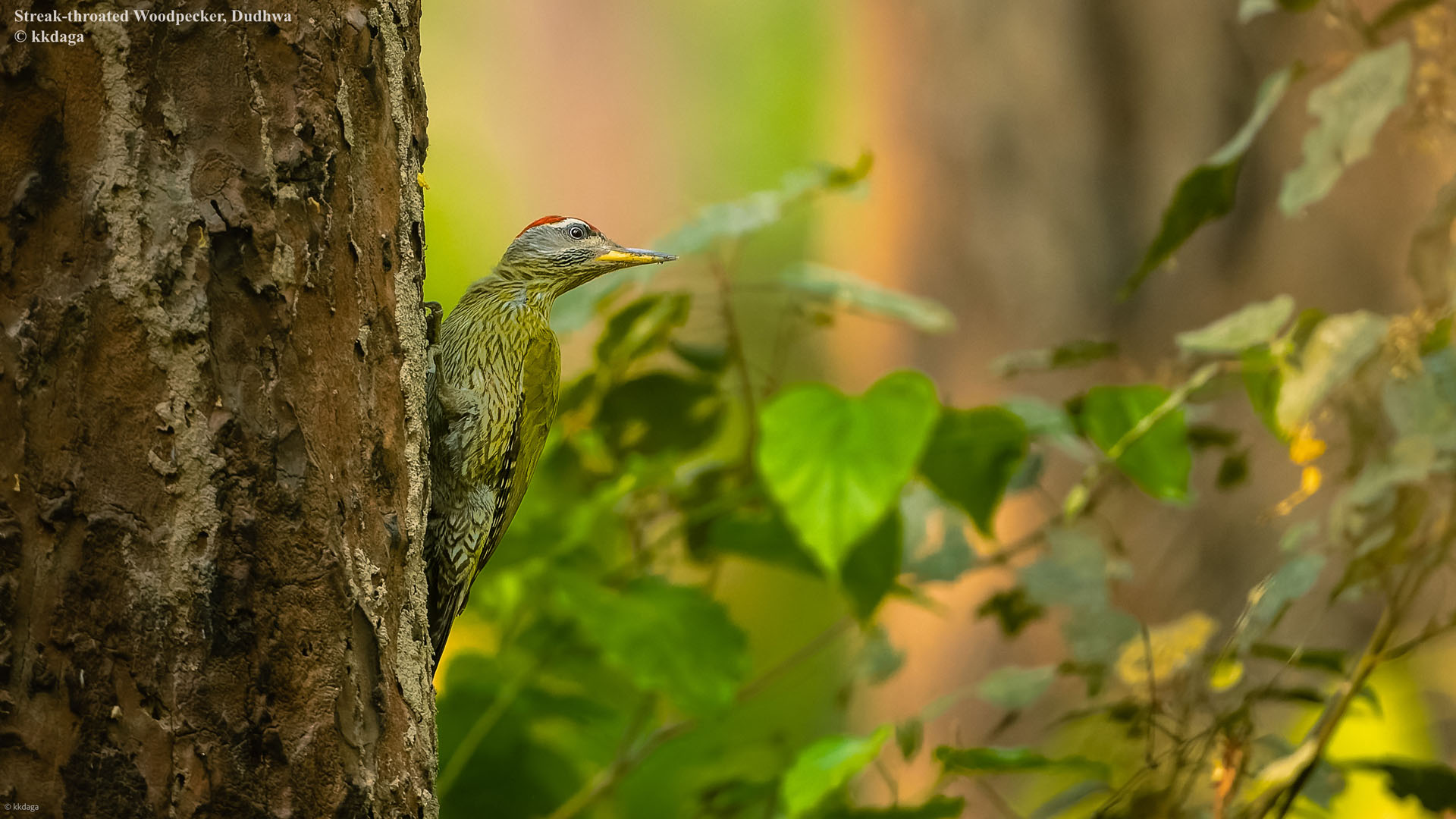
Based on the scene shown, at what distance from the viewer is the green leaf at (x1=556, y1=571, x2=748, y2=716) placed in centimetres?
158

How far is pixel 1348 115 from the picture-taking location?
119 centimetres

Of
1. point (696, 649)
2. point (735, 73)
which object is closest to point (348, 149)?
point (696, 649)

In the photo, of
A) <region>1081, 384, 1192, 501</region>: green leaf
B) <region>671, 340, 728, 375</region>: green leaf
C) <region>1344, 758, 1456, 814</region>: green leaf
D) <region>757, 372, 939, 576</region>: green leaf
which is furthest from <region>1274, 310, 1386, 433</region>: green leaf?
<region>671, 340, 728, 375</region>: green leaf

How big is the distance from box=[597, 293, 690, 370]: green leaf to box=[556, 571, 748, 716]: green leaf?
1.21 ft

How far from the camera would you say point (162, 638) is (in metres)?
0.73

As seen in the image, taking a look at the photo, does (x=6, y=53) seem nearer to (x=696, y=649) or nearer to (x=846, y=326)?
(x=696, y=649)

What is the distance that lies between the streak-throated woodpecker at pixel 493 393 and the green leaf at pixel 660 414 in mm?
389

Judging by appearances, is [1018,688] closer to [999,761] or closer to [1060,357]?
[999,761]

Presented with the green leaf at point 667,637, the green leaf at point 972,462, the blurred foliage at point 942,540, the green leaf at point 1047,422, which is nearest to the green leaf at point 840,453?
the blurred foliage at point 942,540

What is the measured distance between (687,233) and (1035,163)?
1.50m

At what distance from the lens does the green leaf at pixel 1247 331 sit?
124 cm

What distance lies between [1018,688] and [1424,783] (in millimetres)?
519

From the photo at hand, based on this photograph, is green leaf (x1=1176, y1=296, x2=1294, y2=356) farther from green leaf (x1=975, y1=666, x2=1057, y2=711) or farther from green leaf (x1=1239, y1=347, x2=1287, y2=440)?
green leaf (x1=975, y1=666, x2=1057, y2=711)

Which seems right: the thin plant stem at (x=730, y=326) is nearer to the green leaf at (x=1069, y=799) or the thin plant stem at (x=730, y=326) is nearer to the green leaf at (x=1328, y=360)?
the green leaf at (x=1069, y=799)
